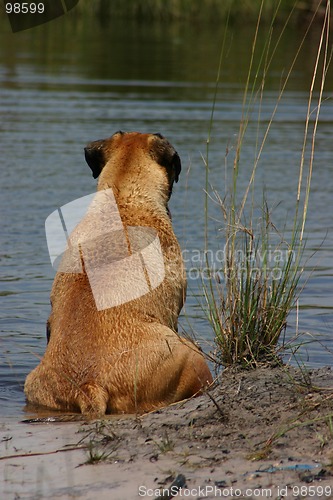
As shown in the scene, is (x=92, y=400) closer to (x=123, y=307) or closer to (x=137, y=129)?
(x=123, y=307)

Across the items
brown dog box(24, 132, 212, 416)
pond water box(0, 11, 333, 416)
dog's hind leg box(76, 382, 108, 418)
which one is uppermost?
brown dog box(24, 132, 212, 416)

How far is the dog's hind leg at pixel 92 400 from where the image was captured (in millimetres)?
5359

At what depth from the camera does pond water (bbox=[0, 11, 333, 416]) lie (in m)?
8.23

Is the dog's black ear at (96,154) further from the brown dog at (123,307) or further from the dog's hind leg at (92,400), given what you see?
the dog's hind leg at (92,400)

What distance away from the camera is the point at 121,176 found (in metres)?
6.65

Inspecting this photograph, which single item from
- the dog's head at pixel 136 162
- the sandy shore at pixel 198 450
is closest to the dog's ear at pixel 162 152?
the dog's head at pixel 136 162

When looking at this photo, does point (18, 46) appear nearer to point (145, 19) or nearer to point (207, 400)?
point (145, 19)

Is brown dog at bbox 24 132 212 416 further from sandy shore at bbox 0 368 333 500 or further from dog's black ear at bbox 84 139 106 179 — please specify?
sandy shore at bbox 0 368 333 500

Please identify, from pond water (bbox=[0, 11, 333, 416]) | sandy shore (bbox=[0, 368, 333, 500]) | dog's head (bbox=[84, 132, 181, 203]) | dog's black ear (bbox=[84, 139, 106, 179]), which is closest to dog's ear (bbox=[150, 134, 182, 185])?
dog's head (bbox=[84, 132, 181, 203])

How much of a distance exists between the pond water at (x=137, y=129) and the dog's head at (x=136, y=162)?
21 cm

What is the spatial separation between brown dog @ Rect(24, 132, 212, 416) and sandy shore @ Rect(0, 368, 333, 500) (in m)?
Result: 0.23

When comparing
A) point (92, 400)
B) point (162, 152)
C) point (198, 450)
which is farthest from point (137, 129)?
point (198, 450)

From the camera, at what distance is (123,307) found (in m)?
5.82

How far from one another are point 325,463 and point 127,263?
2.19 metres
